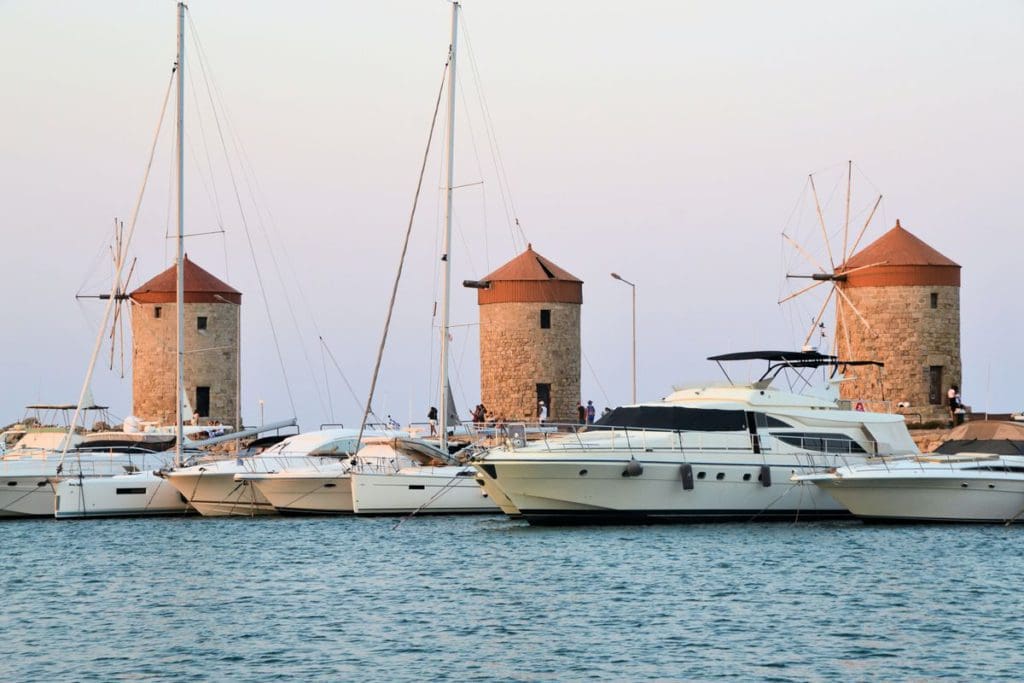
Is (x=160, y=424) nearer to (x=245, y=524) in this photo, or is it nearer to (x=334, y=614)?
(x=245, y=524)

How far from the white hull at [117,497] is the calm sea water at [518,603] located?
2582 mm

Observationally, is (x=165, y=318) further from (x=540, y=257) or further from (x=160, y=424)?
(x=540, y=257)

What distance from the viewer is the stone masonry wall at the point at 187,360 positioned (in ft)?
176

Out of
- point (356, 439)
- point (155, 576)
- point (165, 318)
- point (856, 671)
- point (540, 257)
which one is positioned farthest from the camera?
point (165, 318)

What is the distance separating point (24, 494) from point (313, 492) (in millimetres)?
Answer: 6213

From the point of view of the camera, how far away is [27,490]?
32875mm

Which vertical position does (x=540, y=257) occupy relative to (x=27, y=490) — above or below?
above

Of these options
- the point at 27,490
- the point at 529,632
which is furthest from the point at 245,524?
the point at 529,632

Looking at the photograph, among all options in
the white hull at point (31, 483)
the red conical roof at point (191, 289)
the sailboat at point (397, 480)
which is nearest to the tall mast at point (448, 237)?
the sailboat at point (397, 480)

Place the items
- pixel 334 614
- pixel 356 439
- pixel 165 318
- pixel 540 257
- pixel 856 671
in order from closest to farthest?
pixel 856 671, pixel 334 614, pixel 356 439, pixel 540 257, pixel 165 318

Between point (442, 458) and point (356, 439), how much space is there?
2.79 meters

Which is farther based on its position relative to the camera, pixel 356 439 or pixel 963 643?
pixel 356 439

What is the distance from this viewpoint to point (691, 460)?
26812mm

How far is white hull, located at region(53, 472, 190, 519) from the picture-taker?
31906 mm
